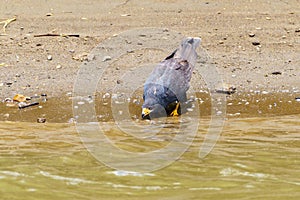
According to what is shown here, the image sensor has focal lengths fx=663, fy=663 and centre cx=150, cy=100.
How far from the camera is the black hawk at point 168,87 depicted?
21.5 feet

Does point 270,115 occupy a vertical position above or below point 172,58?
below

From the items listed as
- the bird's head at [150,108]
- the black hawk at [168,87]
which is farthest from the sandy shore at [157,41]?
the bird's head at [150,108]

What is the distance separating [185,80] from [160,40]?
2256mm

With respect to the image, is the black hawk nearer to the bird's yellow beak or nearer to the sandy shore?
the bird's yellow beak

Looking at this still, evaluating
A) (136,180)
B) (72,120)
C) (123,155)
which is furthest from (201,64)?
(136,180)

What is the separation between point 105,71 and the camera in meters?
8.16

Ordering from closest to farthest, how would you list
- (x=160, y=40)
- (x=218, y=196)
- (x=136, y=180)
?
(x=218, y=196), (x=136, y=180), (x=160, y=40)

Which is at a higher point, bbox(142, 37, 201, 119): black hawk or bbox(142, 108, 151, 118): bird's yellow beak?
bbox(142, 37, 201, 119): black hawk

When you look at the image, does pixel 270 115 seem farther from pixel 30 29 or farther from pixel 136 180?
pixel 30 29

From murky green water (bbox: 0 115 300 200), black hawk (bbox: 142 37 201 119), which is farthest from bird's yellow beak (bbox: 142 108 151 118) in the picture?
murky green water (bbox: 0 115 300 200)

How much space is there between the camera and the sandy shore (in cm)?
793

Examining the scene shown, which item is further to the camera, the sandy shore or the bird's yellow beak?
the sandy shore

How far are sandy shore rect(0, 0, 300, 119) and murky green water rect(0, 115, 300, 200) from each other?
1775 mm

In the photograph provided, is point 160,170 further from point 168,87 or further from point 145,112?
point 168,87
